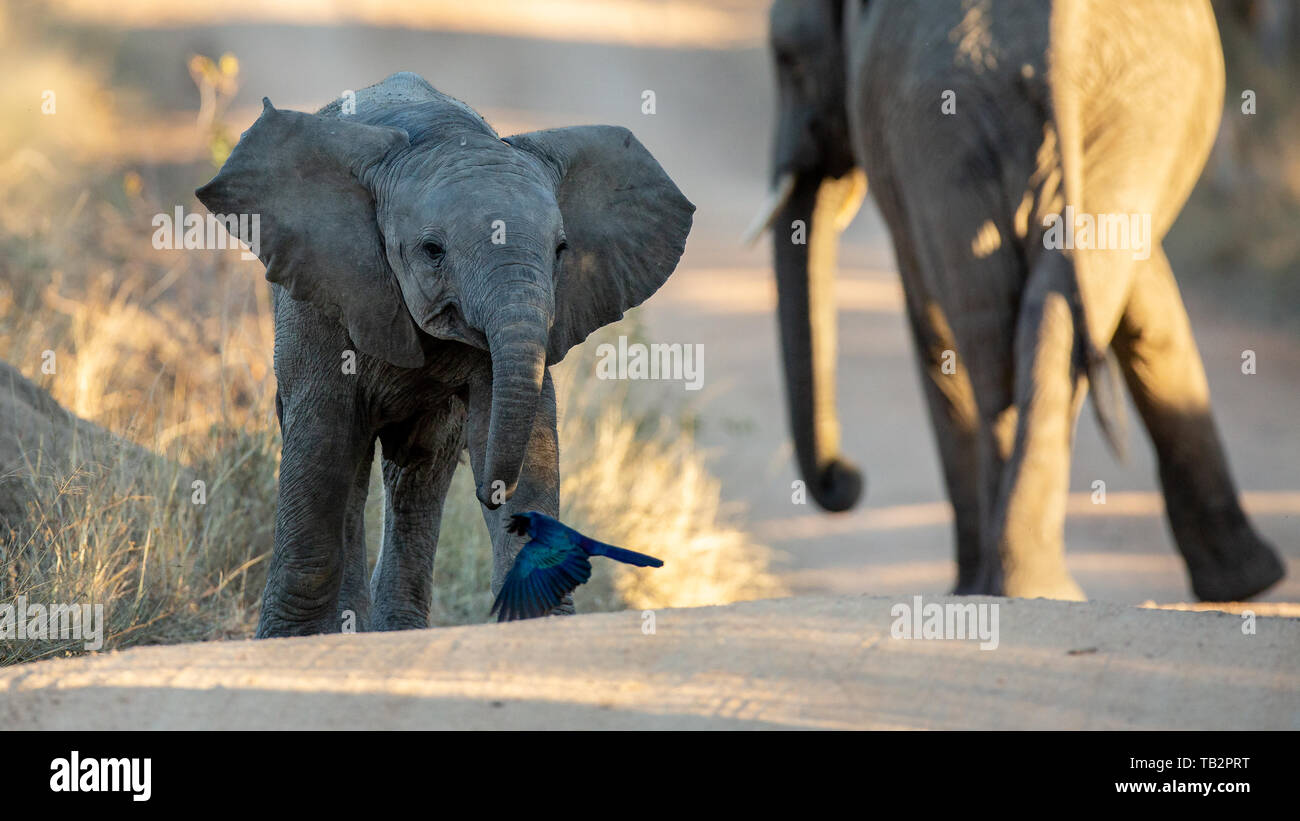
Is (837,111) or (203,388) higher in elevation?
(837,111)

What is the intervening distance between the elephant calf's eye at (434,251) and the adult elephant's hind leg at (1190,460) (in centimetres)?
395

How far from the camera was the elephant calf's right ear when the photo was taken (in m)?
4.35

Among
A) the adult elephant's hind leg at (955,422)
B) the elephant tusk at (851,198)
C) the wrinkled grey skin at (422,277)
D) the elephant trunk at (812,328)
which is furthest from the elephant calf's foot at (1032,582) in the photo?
the elephant tusk at (851,198)

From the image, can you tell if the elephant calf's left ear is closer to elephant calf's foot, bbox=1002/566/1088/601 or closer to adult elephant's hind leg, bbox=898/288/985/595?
elephant calf's foot, bbox=1002/566/1088/601

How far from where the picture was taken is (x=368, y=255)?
4395 millimetres

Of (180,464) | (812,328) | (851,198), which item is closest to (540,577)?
(180,464)

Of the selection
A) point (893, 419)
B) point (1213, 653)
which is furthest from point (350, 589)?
point (893, 419)

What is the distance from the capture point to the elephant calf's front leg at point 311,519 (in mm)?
4578

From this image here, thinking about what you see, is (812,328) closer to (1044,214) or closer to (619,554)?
(1044,214)

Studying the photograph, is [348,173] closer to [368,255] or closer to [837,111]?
[368,255]

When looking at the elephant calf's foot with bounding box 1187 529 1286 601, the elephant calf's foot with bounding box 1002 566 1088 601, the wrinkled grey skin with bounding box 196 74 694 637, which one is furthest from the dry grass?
the elephant calf's foot with bounding box 1187 529 1286 601

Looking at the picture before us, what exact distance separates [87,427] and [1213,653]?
4168 mm

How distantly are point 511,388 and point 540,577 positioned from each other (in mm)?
675
